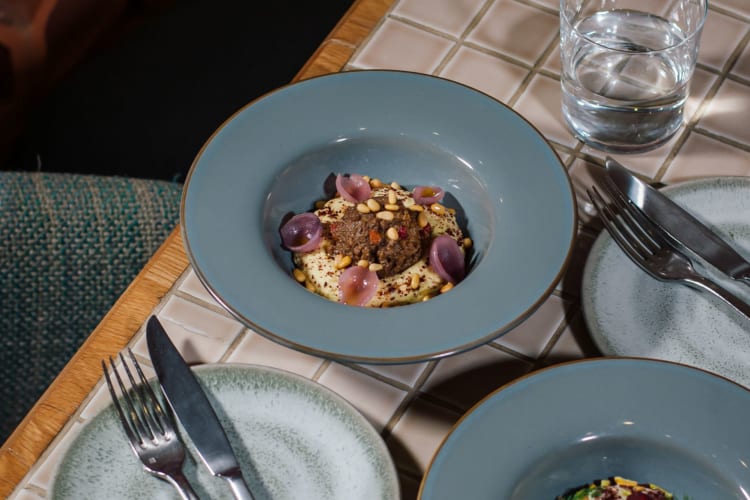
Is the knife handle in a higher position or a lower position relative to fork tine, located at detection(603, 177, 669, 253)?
lower

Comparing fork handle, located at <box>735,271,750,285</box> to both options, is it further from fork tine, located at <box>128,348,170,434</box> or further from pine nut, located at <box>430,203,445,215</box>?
fork tine, located at <box>128,348,170,434</box>

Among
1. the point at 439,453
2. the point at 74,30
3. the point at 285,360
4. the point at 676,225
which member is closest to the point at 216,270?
the point at 285,360

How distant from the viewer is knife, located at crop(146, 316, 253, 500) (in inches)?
29.5

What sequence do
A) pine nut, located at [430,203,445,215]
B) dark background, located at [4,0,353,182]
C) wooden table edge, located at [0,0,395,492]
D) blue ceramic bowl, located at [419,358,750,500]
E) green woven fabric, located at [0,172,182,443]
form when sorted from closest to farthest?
blue ceramic bowl, located at [419,358,750,500] → wooden table edge, located at [0,0,395,492] → pine nut, located at [430,203,445,215] → green woven fabric, located at [0,172,182,443] → dark background, located at [4,0,353,182]

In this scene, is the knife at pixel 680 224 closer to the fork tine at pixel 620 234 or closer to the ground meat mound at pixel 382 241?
the fork tine at pixel 620 234

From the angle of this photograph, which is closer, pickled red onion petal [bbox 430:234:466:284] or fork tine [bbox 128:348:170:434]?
fork tine [bbox 128:348:170:434]

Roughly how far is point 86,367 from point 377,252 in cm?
29

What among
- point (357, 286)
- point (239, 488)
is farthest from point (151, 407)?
point (357, 286)

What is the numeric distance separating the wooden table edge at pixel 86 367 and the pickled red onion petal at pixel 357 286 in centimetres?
18

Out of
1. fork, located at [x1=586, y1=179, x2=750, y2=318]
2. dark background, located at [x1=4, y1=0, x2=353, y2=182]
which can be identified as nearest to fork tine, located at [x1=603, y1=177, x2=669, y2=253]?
fork, located at [x1=586, y1=179, x2=750, y2=318]

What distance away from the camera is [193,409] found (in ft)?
2.57

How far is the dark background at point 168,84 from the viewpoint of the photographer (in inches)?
81.4

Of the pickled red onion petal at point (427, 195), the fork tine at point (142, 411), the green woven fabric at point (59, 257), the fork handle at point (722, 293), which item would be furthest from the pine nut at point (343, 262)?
the green woven fabric at point (59, 257)

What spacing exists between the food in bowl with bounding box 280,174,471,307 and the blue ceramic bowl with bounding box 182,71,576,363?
0.02m
